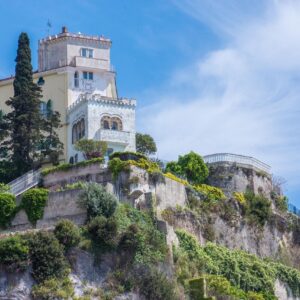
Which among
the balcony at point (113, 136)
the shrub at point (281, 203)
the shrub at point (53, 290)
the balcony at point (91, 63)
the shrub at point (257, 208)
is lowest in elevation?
the shrub at point (53, 290)

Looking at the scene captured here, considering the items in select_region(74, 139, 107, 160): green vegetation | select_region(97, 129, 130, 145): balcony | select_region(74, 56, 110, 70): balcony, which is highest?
select_region(74, 56, 110, 70): balcony

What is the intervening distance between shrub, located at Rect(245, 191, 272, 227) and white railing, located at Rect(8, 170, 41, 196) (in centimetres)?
1071

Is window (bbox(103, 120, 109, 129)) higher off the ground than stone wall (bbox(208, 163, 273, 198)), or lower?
higher

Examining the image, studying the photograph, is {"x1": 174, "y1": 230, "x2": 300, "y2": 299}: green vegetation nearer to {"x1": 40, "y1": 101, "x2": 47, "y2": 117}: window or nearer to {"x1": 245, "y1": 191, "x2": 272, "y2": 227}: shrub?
{"x1": 245, "y1": 191, "x2": 272, "y2": 227}: shrub

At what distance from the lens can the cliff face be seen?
4491 cm

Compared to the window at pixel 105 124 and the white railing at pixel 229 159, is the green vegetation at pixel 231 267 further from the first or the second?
the window at pixel 105 124

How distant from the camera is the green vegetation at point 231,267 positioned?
49375mm

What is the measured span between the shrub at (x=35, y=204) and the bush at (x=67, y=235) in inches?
160

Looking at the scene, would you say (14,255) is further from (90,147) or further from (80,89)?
(80,89)

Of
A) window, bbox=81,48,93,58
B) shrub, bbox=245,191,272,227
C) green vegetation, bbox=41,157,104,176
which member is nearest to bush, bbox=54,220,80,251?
green vegetation, bbox=41,157,104,176

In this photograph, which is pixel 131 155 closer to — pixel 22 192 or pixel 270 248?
pixel 22 192

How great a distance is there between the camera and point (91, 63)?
61.9 meters

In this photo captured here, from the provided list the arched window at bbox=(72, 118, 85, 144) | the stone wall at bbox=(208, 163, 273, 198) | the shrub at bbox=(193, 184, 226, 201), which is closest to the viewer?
the shrub at bbox=(193, 184, 226, 201)

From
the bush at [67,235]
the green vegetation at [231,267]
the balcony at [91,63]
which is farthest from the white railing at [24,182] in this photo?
the balcony at [91,63]
